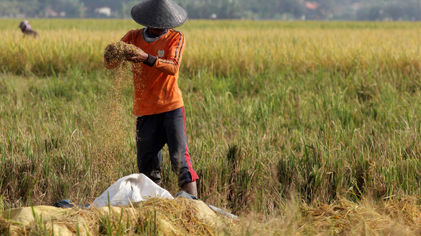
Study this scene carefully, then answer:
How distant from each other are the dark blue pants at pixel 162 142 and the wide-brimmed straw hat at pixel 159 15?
514 millimetres

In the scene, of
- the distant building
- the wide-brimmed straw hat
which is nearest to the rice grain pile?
the wide-brimmed straw hat

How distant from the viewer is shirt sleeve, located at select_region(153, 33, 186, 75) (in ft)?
9.34

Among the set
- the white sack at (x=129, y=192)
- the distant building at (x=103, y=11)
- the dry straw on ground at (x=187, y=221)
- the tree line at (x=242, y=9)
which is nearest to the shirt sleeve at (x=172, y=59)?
the white sack at (x=129, y=192)

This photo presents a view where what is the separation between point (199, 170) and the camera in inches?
132

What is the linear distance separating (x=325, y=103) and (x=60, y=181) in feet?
9.38

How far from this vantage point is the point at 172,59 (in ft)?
9.69

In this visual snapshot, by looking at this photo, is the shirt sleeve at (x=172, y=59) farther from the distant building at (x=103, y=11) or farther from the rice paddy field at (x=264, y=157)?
the distant building at (x=103, y=11)

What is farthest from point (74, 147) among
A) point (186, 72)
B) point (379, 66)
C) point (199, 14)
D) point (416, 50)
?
point (199, 14)

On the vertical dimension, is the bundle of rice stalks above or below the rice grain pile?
above

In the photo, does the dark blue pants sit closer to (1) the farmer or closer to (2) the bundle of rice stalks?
(1) the farmer

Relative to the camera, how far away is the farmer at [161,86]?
9.79ft

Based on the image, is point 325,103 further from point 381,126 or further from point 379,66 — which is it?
point 379,66

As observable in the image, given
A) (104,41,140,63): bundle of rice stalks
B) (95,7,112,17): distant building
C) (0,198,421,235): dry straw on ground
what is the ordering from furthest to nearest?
1. (95,7,112,17): distant building
2. (104,41,140,63): bundle of rice stalks
3. (0,198,421,235): dry straw on ground

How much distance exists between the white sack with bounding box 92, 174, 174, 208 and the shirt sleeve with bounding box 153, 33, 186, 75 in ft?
2.02
